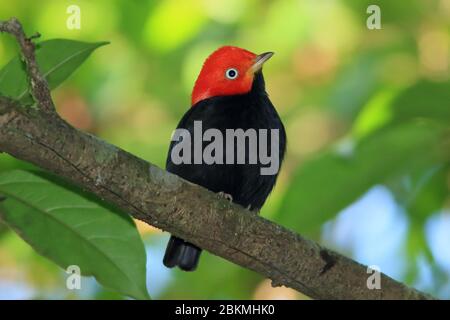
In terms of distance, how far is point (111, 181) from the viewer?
302cm

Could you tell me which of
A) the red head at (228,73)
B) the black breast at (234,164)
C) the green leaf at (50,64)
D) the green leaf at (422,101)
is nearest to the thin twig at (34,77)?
the green leaf at (50,64)

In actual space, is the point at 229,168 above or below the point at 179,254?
above

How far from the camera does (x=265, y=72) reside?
253 inches

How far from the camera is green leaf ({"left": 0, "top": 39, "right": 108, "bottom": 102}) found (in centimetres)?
307

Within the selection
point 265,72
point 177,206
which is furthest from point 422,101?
point 265,72

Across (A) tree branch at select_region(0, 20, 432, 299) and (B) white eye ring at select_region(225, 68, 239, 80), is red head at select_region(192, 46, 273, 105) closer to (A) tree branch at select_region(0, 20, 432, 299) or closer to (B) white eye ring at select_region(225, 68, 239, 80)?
(B) white eye ring at select_region(225, 68, 239, 80)

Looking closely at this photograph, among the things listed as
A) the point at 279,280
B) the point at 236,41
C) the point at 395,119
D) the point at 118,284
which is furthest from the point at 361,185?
the point at 236,41

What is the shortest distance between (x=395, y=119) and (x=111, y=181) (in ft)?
4.96

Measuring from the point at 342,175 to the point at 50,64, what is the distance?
1.54m

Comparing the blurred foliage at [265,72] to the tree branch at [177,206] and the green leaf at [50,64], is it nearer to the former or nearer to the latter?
the tree branch at [177,206]

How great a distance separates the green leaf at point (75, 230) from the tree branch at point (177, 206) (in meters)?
0.23

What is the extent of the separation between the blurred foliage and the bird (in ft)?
1.94

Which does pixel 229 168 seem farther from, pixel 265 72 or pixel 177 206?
pixel 265 72

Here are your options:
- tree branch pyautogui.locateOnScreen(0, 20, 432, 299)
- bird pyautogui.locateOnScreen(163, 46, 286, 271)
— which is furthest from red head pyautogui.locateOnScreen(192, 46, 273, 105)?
tree branch pyautogui.locateOnScreen(0, 20, 432, 299)
